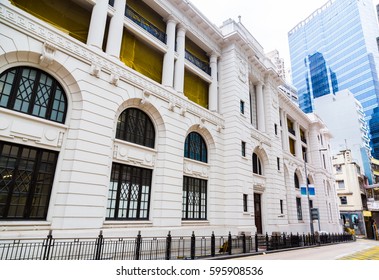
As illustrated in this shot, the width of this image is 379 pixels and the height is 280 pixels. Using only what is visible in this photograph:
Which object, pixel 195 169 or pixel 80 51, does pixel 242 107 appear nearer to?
pixel 195 169

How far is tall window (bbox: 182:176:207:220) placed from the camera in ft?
52.3

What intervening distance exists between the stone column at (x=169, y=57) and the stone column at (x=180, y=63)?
63cm

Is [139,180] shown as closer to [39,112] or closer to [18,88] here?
[39,112]

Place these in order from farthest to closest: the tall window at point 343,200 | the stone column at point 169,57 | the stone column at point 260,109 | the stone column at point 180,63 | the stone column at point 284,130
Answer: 1. the tall window at point 343,200
2. the stone column at point 284,130
3. the stone column at point 260,109
4. the stone column at point 180,63
5. the stone column at point 169,57

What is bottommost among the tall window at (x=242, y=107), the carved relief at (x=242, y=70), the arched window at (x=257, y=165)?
the arched window at (x=257, y=165)

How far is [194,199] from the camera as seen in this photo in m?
16.6

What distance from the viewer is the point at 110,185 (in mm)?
12039

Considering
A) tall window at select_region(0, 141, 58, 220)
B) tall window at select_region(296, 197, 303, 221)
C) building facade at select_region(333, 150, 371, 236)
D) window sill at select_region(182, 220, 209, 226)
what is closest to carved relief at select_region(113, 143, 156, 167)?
tall window at select_region(0, 141, 58, 220)

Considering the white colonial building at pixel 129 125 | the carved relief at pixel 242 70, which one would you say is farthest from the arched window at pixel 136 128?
the carved relief at pixel 242 70

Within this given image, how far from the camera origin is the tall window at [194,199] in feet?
52.3

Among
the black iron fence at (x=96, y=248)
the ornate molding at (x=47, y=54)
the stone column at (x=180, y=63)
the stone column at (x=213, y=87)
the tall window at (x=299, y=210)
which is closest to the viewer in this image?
the black iron fence at (x=96, y=248)

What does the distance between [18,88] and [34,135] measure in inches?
80.3

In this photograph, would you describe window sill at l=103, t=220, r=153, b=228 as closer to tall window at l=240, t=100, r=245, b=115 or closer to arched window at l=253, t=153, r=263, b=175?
arched window at l=253, t=153, r=263, b=175

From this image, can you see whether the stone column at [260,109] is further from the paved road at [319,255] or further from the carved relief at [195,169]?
the paved road at [319,255]
